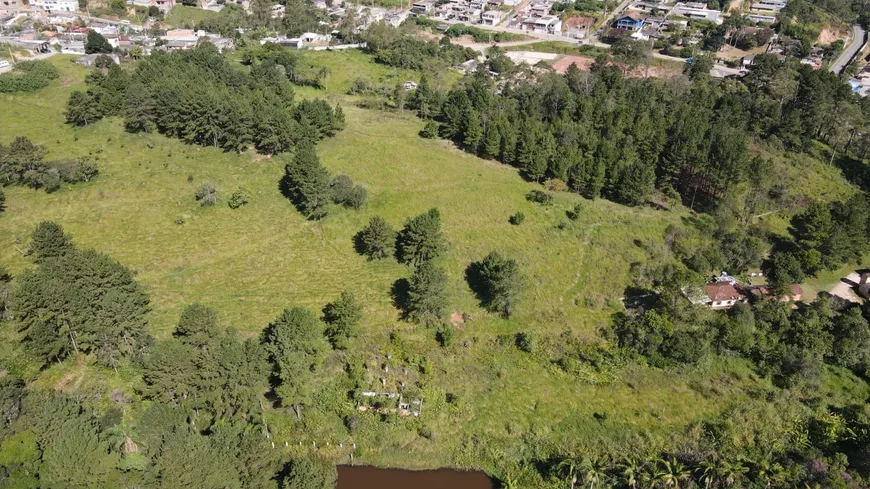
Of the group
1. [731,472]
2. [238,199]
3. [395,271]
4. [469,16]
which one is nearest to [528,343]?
[395,271]

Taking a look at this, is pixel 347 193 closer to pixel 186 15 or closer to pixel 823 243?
pixel 823 243

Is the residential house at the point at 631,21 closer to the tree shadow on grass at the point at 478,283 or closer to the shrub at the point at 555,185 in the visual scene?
the shrub at the point at 555,185

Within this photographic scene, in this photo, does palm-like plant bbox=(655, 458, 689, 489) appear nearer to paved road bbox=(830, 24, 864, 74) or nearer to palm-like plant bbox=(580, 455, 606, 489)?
palm-like plant bbox=(580, 455, 606, 489)

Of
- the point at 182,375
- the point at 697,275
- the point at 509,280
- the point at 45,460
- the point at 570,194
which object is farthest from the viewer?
the point at 570,194

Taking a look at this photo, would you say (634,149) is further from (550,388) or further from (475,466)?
(475,466)

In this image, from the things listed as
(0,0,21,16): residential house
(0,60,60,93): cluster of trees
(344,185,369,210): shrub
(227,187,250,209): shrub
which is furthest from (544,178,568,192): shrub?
(0,0,21,16): residential house

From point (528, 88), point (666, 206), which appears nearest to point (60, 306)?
point (666, 206)

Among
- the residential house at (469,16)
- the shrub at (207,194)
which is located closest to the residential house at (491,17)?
the residential house at (469,16)
